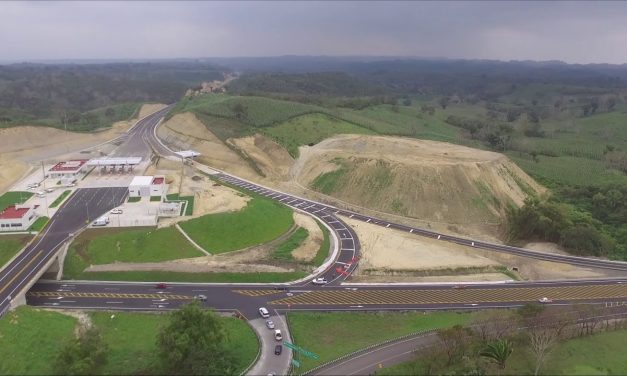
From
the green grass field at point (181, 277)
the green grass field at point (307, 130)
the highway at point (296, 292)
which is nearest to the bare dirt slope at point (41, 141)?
the green grass field at point (307, 130)

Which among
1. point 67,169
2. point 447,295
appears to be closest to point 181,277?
point 447,295

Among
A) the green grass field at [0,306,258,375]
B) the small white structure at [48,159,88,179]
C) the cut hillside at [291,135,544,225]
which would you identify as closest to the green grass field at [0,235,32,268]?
the green grass field at [0,306,258,375]

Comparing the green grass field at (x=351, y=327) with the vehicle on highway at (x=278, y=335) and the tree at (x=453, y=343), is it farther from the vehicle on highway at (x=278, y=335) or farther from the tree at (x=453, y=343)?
the tree at (x=453, y=343)

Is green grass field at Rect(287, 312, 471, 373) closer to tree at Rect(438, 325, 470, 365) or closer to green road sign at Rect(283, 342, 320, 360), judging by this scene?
green road sign at Rect(283, 342, 320, 360)

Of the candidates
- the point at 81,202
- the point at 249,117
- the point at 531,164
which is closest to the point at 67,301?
the point at 81,202

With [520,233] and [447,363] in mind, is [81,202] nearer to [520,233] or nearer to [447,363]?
[447,363]

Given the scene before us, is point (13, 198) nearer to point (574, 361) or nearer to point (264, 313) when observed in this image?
point (264, 313)

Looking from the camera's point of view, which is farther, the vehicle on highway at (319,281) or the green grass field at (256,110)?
the green grass field at (256,110)
